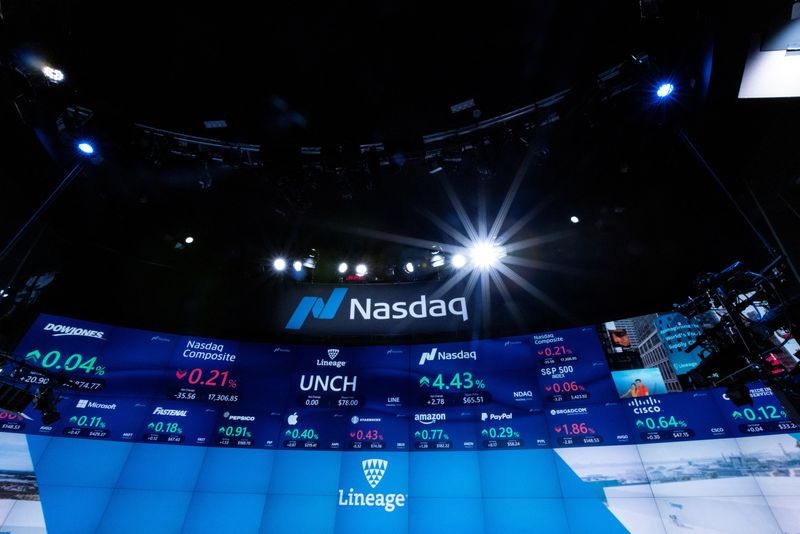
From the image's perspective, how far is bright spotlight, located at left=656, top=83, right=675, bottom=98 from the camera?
5.56 meters

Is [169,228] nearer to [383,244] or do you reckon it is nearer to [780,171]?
[383,244]

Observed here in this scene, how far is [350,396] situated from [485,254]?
4.39m

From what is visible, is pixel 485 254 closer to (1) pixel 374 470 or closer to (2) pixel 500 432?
(2) pixel 500 432

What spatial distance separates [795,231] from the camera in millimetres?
5723

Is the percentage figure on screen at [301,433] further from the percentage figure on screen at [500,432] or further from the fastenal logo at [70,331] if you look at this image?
the fastenal logo at [70,331]

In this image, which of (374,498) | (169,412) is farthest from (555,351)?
(169,412)

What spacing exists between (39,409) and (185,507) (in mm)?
2821

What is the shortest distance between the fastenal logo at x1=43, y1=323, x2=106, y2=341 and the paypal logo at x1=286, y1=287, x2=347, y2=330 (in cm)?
359

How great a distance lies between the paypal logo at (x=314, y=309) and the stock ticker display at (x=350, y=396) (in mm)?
728

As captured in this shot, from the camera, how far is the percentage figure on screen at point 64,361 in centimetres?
676

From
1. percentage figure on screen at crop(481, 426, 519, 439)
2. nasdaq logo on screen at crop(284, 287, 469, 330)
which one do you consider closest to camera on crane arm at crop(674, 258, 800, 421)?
percentage figure on screen at crop(481, 426, 519, 439)

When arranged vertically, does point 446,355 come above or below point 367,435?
above

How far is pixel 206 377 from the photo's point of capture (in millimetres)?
7520

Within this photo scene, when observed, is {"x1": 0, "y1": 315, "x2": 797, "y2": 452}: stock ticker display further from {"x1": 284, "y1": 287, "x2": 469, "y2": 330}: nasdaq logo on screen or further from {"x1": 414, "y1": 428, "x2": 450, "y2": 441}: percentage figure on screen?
{"x1": 284, "y1": 287, "x2": 469, "y2": 330}: nasdaq logo on screen
